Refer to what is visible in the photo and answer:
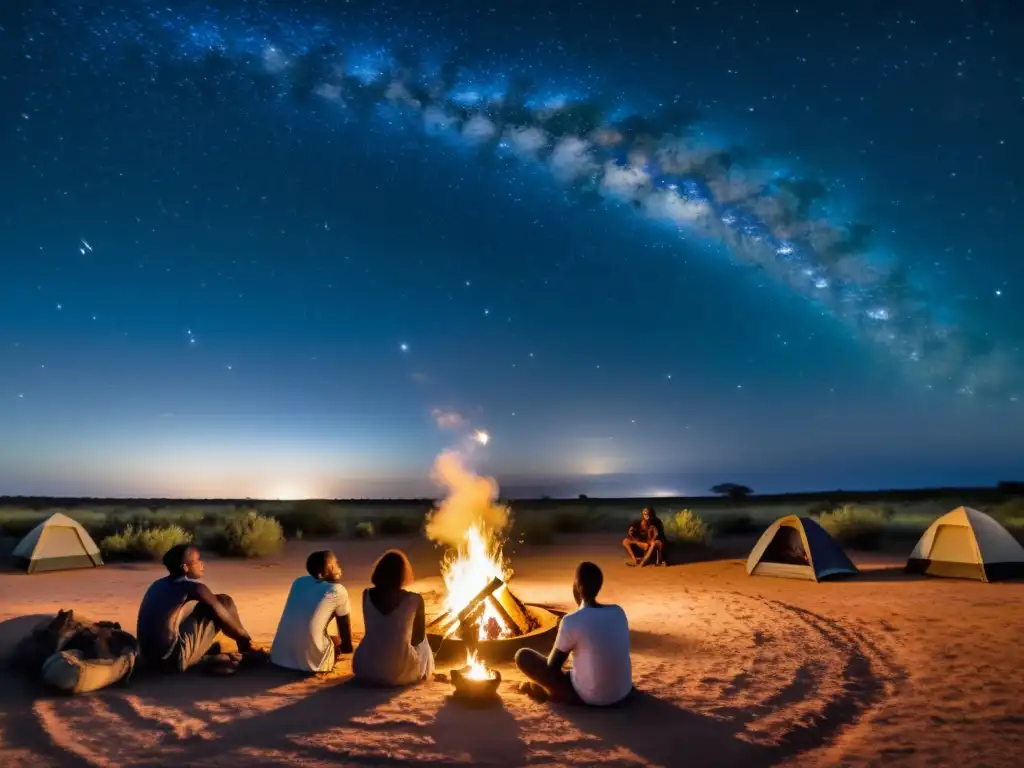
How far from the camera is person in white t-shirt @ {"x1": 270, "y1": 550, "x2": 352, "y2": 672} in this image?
777 centimetres

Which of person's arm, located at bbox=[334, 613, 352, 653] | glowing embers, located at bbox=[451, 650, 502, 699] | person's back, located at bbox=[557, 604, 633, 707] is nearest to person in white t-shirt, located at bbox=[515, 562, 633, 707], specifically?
person's back, located at bbox=[557, 604, 633, 707]

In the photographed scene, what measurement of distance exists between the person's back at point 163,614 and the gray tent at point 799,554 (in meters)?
11.8

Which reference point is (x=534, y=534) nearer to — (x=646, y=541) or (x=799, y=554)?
(x=646, y=541)

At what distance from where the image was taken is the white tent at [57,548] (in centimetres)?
1666

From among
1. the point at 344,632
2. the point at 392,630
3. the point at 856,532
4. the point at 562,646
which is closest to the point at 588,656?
the point at 562,646

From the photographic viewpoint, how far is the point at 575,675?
6.88 metres

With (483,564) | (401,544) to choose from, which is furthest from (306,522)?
(483,564)

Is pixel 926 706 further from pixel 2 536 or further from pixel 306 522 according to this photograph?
pixel 2 536

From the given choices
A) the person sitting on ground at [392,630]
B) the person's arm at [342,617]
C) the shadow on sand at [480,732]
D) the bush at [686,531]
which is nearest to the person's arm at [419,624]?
the person sitting on ground at [392,630]

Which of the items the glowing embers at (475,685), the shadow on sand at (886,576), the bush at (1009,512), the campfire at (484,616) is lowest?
the shadow on sand at (886,576)

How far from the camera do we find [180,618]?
7887 millimetres

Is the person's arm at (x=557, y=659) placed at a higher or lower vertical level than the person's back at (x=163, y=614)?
lower

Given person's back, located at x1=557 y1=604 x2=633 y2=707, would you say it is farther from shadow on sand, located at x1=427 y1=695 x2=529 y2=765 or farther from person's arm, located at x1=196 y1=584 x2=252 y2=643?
person's arm, located at x1=196 y1=584 x2=252 y2=643

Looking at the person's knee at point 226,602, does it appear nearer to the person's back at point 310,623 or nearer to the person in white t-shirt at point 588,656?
the person's back at point 310,623
